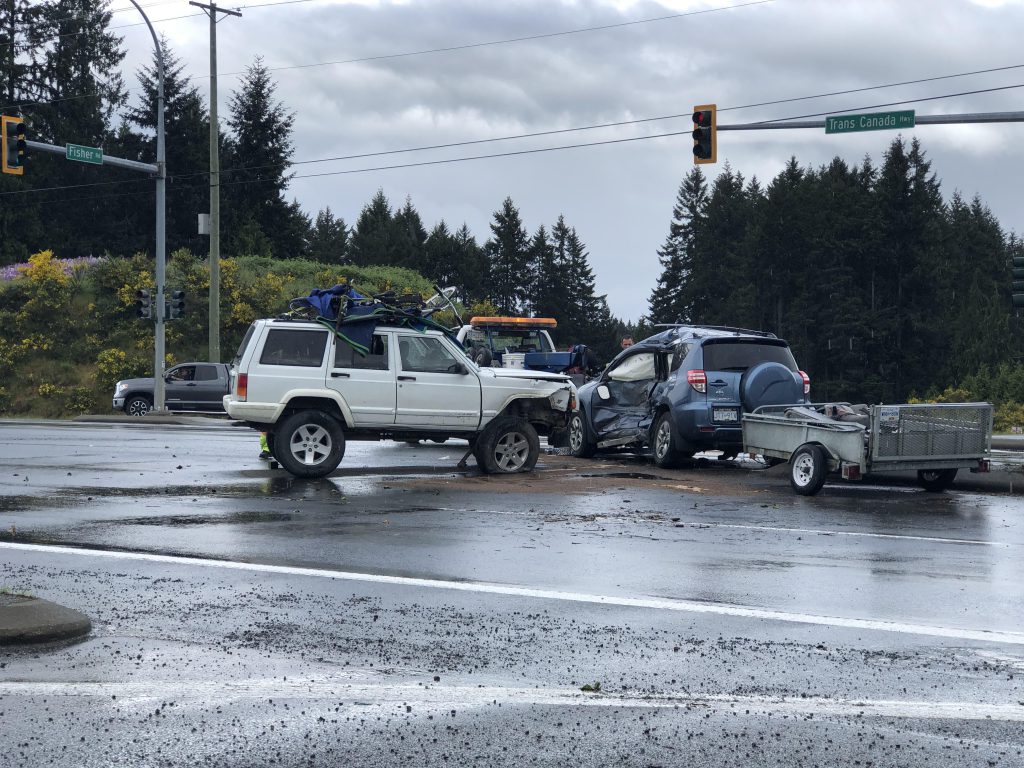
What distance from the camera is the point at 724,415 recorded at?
16922 mm

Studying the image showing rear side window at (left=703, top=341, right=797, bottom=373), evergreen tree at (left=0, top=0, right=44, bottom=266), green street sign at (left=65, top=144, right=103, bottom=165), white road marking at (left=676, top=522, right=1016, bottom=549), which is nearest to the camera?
white road marking at (left=676, top=522, right=1016, bottom=549)

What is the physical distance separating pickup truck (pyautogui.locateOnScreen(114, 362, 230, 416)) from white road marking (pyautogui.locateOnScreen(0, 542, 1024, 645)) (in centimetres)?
2684

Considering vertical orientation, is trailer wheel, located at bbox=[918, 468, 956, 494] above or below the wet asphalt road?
above

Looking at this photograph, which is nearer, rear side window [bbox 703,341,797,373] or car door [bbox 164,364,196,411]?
rear side window [bbox 703,341,797,373]

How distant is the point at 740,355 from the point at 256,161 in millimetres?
48607

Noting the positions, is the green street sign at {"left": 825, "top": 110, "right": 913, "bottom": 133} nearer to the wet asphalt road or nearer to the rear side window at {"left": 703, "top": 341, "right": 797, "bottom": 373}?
the rear side window at {"left": 703, "top": 341, "right": 797, "bottom": 373}

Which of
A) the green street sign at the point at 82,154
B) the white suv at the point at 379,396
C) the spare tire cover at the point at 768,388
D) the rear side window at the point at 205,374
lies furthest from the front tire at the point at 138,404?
the spare tire cover at the point at 768,388

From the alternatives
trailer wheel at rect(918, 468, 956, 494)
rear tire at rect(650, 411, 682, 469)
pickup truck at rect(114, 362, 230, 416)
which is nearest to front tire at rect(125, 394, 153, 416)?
pickup truck at rect(114, 362, 230, 416)

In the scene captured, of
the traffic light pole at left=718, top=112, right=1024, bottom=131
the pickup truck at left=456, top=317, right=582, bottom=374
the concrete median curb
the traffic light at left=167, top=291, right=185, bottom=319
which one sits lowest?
the concrete median curb

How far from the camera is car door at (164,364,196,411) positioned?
3644 centimetres

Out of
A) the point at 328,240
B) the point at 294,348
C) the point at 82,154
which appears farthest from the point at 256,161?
the point at 328,240

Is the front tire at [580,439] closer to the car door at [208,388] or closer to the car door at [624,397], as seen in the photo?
the car door at [624,397]

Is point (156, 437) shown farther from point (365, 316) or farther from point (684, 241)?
point (684, 241)

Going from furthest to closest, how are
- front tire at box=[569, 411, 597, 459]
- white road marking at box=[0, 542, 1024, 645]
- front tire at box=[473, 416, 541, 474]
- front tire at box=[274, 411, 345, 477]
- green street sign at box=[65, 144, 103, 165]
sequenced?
1. green street sign at box=[65, 144, 103, 165]
2. front tire at box=[569, 411, 597, 459]
3. front tire at box=[473, 416, 541, 474]
4. front tire at box=[274, 411, 345, 477]
5. white road marking at box=[0, 542, 1024, 645]
